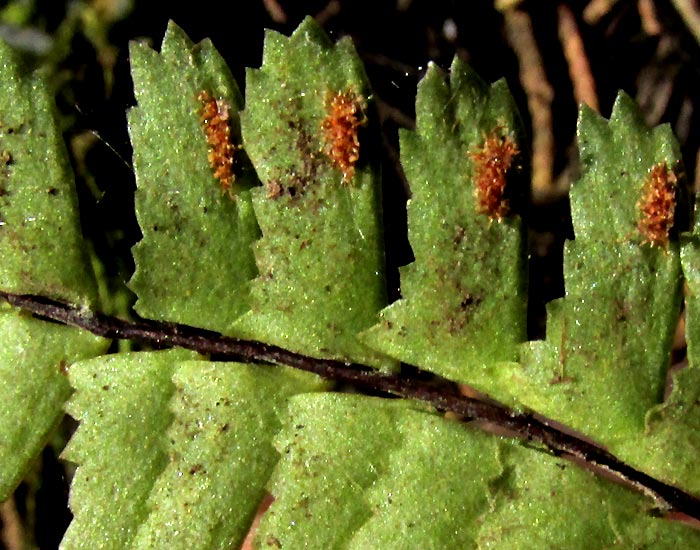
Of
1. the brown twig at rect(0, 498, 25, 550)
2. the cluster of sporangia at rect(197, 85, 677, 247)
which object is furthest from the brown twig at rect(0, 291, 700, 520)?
the brown twig at rect(0, 498, 25, 550)

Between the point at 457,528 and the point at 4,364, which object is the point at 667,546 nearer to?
the point at 457,528

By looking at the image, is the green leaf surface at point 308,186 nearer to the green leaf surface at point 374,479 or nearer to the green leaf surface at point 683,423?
the green leaf surface at point 374,479

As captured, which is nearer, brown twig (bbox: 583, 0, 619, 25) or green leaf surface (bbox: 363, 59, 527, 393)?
green leaf surface (bbox: 363, 59, 527, 393)

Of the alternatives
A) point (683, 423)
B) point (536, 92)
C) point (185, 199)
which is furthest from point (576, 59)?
point (185, 199)

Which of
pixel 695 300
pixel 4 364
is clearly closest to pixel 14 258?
pixel 4 364

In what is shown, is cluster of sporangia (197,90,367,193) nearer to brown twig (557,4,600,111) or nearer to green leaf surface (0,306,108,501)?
green leaf surface (0,306,108,501)

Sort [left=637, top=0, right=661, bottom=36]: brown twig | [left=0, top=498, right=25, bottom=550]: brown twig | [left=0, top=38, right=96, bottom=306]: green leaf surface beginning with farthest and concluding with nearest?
[left=0, top=498, right=25, bottom=550]: brown twig
[left=637, top=0, right=661, bottom=36]: brown twig
[left=0, top=38, right=96, bottom=306]: green leaf surface

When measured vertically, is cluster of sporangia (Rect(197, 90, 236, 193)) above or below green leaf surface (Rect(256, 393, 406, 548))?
above
